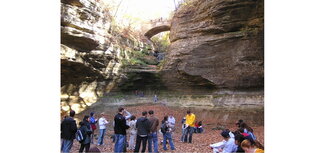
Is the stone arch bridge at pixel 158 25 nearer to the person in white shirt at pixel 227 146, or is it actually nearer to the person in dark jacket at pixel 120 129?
the person in dark jacket at pixel 120 129

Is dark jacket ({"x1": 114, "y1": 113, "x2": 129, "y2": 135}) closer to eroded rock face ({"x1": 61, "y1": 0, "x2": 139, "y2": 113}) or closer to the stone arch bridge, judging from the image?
eroded rock face ({"x1": 61, "y1": 0, "x2": 139, "y2": 113})

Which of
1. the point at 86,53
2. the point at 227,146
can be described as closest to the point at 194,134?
the point at 227,146

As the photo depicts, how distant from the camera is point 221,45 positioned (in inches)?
547

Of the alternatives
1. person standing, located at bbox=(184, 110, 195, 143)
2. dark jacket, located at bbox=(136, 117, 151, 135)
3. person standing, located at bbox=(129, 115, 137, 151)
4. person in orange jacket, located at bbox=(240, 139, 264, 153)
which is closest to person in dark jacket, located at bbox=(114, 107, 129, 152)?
dark jacket, located at bbox=(136, 117, 151, 135)

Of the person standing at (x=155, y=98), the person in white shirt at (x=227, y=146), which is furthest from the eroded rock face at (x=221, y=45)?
the person in white shirt at (x=227, y=146)

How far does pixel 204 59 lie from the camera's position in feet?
47.9

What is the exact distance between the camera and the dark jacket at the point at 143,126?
21.4 ft

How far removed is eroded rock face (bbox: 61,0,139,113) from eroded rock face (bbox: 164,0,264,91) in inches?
205

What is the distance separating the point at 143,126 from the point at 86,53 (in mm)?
9476

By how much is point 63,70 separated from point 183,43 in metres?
8.78

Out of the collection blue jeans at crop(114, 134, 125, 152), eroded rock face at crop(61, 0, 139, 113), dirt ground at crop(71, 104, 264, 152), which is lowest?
dirt ground at crop(71, 104, 264, 152)

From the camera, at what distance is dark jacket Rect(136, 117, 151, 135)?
6512mm

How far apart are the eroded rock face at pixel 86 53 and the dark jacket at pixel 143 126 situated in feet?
26.9

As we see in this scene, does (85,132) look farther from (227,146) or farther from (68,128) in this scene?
(227,146)
